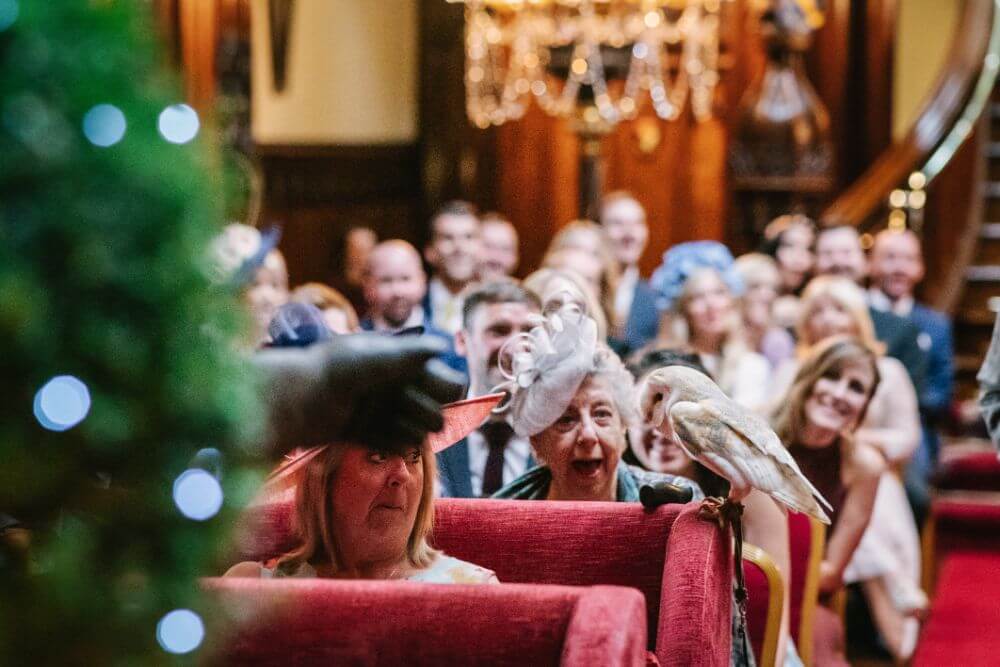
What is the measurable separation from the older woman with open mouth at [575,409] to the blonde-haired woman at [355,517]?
2.58 feet

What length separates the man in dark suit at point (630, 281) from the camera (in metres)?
6.64

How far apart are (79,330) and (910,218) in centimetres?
842

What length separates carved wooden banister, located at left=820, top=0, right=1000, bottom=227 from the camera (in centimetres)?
873

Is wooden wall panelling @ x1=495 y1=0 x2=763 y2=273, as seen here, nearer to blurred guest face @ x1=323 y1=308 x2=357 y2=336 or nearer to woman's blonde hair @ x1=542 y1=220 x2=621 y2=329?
woman's blonde hair @ x1=542 y1=220 x2=621 y2=329

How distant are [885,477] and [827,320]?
60cm

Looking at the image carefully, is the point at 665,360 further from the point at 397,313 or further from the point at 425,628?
the point at 425,628

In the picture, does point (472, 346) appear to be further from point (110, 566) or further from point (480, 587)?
point (110, 566)

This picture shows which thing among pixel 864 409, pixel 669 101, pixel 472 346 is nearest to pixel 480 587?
pixel 472 346

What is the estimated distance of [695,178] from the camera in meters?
11.1

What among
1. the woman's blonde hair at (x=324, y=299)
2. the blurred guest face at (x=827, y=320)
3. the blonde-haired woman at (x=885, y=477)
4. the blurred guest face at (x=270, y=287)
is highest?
the blurred guest face at (x=270, y=287)

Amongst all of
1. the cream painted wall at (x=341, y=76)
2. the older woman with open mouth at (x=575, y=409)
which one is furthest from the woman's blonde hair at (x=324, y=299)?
the cream painted wall at (x=341, y=76)

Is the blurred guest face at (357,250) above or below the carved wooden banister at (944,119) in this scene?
below

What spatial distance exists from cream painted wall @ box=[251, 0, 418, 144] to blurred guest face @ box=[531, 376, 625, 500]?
18.3ft

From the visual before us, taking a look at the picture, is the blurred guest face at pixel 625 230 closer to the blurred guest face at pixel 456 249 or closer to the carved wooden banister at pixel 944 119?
the blurred guest face at pixel 456 249
